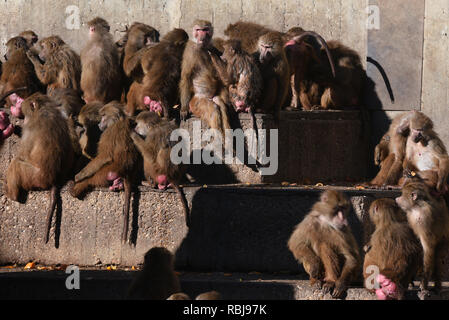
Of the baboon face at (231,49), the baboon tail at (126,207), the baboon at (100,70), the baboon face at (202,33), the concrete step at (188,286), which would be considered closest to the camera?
the concrete step at (188,286)

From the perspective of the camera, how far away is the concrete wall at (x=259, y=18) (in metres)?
12.2

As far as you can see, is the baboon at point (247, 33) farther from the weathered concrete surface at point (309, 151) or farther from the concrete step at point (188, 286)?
the concrete step at point (188, 286)

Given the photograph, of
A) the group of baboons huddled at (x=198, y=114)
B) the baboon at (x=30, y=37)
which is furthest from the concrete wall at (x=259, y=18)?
the baboon at (x=30, y=37)

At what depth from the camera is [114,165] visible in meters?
10.4

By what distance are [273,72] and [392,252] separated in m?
3.32

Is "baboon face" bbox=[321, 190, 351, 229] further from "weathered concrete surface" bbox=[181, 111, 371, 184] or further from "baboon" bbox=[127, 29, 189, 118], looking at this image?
"baboon" bbox=[127, 29, 189, 118]

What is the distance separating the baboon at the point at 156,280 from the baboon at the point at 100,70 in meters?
3.44

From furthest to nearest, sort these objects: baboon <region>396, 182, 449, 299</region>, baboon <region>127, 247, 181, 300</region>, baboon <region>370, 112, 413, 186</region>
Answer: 1. baboon <region>370, 112, 413, 186</region>
2. baboon <region>396, 182, 449, 299</region>
3. baboon <region>127, 247, 181, 300</region>

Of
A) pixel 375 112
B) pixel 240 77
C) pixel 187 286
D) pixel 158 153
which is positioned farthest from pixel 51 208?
pixel 375 112

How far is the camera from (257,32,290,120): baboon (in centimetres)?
1149

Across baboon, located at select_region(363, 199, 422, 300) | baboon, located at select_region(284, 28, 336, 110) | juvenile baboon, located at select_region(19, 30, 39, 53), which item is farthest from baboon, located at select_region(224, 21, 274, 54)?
baboon, located at select_region(363, 199, 422, 300)

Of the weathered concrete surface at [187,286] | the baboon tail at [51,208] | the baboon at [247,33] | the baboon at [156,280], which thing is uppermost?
the baboon at [247,33]

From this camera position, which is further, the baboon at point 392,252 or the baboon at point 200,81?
the baboon at point 200,81

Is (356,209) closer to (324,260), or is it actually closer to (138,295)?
(324,260)
